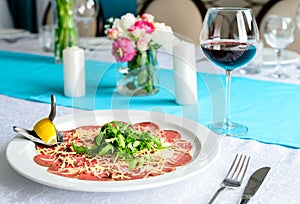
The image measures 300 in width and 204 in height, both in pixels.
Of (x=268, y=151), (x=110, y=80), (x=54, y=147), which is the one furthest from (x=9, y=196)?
(x=110, y=80)

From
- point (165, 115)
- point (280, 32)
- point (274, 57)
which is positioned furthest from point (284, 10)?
point (165, 115)

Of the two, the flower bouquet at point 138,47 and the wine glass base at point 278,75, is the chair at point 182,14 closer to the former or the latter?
the wine glass base at point 278,75

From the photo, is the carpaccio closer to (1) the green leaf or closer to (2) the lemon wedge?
(2) the lemon wedge

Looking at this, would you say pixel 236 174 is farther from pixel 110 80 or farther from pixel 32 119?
pixel 110 80

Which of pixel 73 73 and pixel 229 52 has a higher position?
pixel 229 52

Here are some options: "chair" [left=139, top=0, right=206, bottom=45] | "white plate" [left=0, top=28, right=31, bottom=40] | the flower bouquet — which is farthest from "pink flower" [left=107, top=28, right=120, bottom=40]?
"chair" [left=139, top=0, right=206, bottom=45]

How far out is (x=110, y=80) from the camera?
58.3 inches

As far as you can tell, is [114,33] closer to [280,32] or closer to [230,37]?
[230,37]

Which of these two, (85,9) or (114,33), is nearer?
(114,33)

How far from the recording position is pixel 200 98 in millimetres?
1300

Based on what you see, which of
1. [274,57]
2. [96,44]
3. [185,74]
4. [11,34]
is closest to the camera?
[185,74]

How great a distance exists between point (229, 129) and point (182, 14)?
5.16 ft

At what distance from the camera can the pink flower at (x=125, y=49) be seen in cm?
130

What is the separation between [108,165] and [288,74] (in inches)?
36.7
